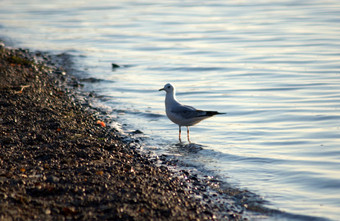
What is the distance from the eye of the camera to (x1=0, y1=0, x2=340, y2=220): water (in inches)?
346

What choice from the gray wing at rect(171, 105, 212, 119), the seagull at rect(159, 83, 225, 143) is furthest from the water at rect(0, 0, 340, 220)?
the gray wing at rect(171, 105, 212, 119)

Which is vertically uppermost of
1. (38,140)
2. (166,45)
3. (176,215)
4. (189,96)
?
(166,45)

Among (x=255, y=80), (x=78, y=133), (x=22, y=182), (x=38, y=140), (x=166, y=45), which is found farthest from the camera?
(x=166, y=45)

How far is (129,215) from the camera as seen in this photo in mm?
5887

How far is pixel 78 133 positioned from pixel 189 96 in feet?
19.0

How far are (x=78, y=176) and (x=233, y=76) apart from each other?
10741mm

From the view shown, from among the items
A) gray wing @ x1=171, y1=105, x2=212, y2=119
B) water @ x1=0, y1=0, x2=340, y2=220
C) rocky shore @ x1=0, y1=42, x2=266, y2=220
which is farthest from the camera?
gray wing @ x1=171, y1=105, x2=212, y2=119

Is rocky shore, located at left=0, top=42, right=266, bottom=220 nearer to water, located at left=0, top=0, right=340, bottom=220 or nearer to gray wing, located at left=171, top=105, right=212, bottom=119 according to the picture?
water, located at left=0, top=0, right=340, bottom=220

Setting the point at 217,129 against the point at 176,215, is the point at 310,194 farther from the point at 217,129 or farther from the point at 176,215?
the point at 217,129

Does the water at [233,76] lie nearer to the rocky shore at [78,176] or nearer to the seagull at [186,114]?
the seagull at [186,114]

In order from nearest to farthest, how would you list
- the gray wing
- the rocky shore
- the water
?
the rocky shore
the water
the gray wing

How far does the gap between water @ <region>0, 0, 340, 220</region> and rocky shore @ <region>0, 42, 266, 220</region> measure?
44.8 inches

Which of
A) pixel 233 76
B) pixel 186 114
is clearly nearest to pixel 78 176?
pixel 186 114

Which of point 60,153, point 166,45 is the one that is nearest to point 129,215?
point 60,153
